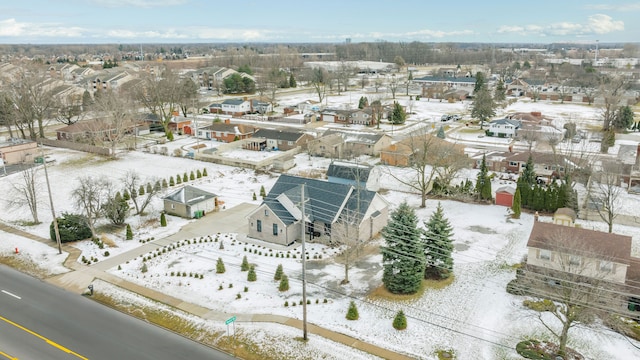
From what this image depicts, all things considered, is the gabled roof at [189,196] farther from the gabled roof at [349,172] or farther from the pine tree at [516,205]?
the pine tree at [516,205]

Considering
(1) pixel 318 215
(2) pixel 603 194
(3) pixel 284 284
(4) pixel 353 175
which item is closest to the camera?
(3) pixel 284 284

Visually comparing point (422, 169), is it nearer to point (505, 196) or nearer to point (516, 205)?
point (505, 196)

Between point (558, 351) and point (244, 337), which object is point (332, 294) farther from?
point (558, 351)

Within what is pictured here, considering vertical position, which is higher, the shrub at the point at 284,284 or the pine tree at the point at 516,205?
the pine tree at the point at 516,205

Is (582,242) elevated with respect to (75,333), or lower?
elevated

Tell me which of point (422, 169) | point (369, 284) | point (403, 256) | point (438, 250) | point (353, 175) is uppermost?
point (422, 169)

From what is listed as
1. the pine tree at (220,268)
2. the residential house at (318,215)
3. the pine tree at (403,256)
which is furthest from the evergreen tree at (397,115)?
the pine tree at (220,268)

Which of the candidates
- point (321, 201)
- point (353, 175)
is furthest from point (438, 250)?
point (353, 175)
